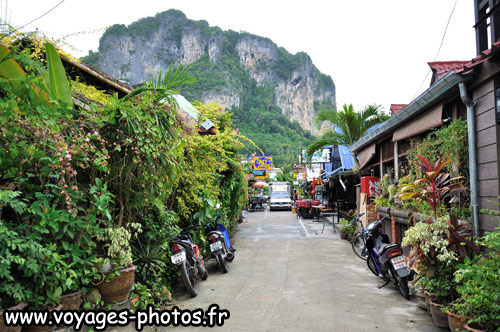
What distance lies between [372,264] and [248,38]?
12906 centimetres

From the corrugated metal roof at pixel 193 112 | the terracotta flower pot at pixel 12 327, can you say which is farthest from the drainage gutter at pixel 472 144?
the corrugated metal roof at pixel 193 112

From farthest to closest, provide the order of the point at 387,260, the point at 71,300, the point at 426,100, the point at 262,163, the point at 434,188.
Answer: the point at 262,163, the point at 426,100, the point at 387,260, the point at 434,188, the point at 71,300

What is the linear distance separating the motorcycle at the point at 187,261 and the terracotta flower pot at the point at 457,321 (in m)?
3.60

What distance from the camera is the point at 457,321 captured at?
396 cm

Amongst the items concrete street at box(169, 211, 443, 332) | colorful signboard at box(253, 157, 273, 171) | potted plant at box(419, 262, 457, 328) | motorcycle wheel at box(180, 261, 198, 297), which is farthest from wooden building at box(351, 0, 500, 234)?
colorful signboard at box(253, 157, 273, 171)

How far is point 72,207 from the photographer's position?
379 centimetres

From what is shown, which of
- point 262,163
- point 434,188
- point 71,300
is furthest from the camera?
point 262,163

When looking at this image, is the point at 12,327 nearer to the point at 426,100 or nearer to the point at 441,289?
the point at 441,289

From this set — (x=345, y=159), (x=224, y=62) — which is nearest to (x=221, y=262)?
(x=345, y=159)

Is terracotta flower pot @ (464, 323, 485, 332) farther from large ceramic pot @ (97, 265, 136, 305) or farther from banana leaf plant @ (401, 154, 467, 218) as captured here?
large ceramic pot @ (97, 265, 136, 305)

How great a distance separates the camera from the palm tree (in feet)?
46.8

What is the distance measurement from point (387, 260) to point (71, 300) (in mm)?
4604

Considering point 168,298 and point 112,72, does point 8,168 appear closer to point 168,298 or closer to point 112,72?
point 168,298

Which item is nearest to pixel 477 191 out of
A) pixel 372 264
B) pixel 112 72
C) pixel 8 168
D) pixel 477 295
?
pixel 477 295
